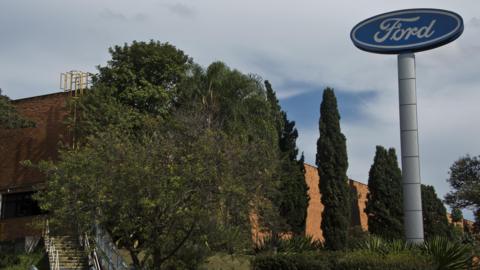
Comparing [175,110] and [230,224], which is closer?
[230,224]

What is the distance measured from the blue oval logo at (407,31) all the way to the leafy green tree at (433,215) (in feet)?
64.2

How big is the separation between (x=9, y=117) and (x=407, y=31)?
66.7ft

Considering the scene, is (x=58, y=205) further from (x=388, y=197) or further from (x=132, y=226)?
(x=388, y=197)

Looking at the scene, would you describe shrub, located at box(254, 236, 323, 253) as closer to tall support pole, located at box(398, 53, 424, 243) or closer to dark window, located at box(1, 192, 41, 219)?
tall support pole, located at box(398, 53, 424, 243)

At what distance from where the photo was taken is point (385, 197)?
4122 centimetres

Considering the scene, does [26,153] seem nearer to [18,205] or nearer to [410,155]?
[18,205]

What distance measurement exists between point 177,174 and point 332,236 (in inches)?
690

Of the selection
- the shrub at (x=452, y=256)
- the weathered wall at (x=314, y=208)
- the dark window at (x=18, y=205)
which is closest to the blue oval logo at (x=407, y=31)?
the shrub at (x=452, y=256)

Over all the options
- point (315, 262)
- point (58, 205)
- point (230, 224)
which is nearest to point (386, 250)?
point (315, 262)

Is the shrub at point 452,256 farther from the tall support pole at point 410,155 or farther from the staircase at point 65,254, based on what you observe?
the staircase at point 65,254

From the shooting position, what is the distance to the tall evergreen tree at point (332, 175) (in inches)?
1427

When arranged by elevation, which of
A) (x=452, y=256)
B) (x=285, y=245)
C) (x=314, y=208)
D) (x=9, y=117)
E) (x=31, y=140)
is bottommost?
(x=452, y=256)

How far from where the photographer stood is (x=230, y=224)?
22969 millimetres

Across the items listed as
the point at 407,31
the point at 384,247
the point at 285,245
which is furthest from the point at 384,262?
the point at 285,245
